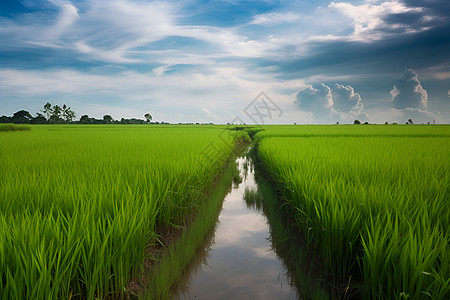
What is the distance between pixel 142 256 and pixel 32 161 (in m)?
4.23

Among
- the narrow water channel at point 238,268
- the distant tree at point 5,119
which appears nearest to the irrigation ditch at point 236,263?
the narrow water channel at point 238,268

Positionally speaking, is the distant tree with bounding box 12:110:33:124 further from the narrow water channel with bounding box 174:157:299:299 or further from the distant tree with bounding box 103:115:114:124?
the narrow water channel with bounding box 174:157:299:299

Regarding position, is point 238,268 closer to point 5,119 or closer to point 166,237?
point 166,237

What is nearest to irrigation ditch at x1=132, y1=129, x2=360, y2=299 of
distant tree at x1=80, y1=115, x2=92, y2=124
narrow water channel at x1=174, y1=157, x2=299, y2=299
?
narrow water channel at x1=174, y1=157, x2=299, y2=299

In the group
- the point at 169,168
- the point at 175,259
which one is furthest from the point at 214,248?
the point at 169,168

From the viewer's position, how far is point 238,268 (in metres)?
3.08

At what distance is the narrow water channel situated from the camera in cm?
259

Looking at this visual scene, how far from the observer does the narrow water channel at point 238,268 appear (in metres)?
2.59

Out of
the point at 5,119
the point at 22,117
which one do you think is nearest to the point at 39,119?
the point at 22,117

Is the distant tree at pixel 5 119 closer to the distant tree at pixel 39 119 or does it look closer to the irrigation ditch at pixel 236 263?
the distant tree at pixel 39 119

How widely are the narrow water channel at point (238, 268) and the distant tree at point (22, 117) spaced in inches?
2838

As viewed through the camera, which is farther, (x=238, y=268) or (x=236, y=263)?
(x=236, y=263)

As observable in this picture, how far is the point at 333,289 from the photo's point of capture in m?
2.35

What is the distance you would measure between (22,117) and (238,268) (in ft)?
251
